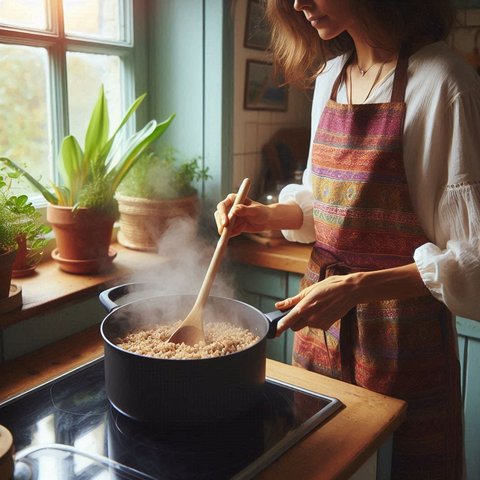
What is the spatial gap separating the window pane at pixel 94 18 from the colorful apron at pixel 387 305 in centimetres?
92

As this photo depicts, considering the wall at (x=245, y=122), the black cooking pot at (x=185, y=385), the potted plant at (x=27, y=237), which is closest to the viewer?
the black cooking pot at (x=185, y=385)

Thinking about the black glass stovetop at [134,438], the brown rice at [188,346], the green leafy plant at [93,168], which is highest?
the green leafy plant at [93,168]

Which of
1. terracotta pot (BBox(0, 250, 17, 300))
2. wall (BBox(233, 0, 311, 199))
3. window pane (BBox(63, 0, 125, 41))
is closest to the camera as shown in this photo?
terracotta pot (BBox(0, 250, 17, 300))

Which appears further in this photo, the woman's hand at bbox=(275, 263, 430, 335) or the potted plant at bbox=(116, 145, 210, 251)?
the potted plant at bbox=(116, 145, 210, 251)

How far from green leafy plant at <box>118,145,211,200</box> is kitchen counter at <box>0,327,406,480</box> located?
1.81 feet

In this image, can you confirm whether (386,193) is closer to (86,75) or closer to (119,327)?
(119,327)

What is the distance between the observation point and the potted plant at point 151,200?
1.89 metres

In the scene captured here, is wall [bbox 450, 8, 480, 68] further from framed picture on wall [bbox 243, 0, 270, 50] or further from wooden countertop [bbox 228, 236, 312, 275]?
wooden countertop [bbox 228, 236, 312, 275]

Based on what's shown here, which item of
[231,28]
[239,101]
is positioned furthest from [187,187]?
[231,28]

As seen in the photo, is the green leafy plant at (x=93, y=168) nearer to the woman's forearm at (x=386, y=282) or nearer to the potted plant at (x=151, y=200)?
the potted plant at (x=151, y=200)

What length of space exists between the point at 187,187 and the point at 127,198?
214 mm

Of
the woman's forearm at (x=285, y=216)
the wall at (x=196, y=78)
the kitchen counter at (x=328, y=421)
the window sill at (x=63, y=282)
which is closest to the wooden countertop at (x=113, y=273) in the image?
the window sill at (x=63, y=282)

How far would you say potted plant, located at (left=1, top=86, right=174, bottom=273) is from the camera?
1.64 m

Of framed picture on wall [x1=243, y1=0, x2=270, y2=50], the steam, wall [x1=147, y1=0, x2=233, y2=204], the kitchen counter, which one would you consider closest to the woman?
the kitchen counter
